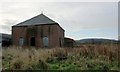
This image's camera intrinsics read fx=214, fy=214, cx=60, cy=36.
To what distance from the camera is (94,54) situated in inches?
485

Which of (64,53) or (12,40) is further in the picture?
(12,40)

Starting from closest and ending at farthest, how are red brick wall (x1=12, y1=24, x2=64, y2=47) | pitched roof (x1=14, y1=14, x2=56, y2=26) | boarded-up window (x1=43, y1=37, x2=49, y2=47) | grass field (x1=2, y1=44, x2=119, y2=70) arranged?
grass field (x1=2, y1=44, x2=119, y2=70) < red brick wall (x1=12, y1=24, x2=64, y2=47) < boarded-up window (x1=43, y1=37, x2=49, y2=47) < pitched roof (x1=14, y1=14, x2=56, y2=26)

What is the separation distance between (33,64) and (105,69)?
3.21 m

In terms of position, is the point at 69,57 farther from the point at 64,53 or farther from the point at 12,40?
the point at 12,40

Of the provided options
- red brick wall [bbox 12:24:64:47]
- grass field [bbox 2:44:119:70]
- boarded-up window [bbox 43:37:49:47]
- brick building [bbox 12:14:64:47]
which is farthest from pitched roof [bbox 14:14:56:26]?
grass field [bbox 2:44:119:70]

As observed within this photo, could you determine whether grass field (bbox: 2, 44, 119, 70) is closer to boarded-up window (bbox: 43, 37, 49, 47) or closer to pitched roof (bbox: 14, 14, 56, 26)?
boarded-up window (bbox: 43, 37, 49, 47)

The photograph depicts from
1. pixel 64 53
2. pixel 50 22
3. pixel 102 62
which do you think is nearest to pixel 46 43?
pixel 50 22

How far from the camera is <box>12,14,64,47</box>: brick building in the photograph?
35.9m

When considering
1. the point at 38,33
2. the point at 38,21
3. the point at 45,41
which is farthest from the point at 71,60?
the point at 38,21

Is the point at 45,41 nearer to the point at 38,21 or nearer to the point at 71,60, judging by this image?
the point at 38,21

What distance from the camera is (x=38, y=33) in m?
36.7

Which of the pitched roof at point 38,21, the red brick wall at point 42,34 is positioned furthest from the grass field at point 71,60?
the pitched roof at point 38,21

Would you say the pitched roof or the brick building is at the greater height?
the pitched roof

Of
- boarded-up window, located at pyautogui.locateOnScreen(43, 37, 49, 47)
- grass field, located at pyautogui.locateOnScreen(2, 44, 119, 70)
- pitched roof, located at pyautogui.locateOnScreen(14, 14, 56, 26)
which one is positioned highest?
pitched roof, located at pyautogui.locateOnScreen(14, 14, 56, 26)
